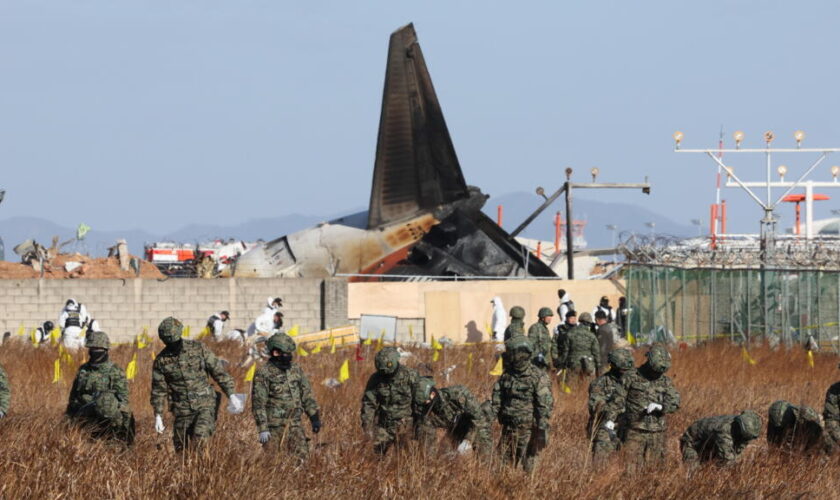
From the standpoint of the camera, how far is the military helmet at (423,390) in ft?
39.6

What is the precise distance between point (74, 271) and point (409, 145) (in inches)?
491

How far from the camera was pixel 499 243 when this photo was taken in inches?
1449

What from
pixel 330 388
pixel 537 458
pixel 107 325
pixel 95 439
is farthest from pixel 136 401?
pixel 107 325

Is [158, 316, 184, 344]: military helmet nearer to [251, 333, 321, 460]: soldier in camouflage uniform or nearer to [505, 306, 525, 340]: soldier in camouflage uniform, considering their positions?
[251, 333, 321, 460]: soldier in camouflage uniform

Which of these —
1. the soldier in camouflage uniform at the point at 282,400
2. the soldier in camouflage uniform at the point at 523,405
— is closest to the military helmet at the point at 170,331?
the soldier in camouflage uniform at the point at 282,400

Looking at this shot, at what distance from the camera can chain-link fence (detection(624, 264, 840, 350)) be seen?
2561 cm

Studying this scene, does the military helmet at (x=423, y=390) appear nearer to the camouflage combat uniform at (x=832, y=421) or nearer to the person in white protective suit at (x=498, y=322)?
the camouflage combat uniform at (x=832, y=421)

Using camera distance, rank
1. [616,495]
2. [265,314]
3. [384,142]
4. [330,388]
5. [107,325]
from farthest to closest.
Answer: [384,142]
[107,325]
[265,314]
[330,388]
[616,495]

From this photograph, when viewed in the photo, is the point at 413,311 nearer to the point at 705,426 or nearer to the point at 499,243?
the point at 499,243

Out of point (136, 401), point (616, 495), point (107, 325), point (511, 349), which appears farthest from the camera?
point (107, 325)

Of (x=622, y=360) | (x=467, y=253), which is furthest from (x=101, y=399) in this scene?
(x=467, y=253)

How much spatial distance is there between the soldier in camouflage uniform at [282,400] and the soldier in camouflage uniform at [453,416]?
3.51 ft

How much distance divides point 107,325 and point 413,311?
7706 millimetres

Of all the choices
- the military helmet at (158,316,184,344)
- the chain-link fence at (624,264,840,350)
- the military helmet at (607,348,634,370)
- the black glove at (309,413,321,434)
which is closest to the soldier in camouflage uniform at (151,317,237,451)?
the military helmet at (158,316,184,344)
